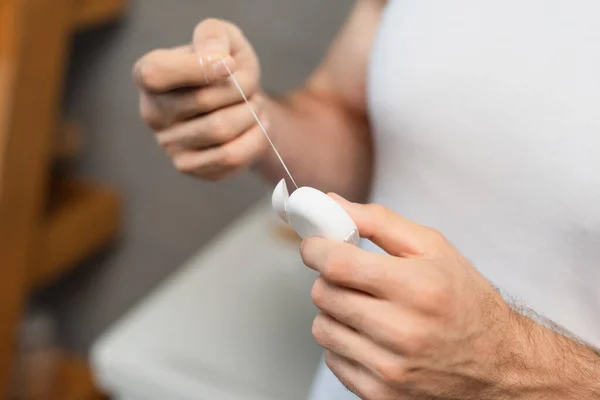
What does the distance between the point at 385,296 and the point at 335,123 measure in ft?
1.16

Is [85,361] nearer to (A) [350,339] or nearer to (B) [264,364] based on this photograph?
(B) [264,364]

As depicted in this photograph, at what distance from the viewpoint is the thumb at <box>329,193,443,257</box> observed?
35cm

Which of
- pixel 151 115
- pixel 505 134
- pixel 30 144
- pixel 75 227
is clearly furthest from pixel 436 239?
pixel 75 227

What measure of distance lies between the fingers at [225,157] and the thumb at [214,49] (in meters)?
0.05

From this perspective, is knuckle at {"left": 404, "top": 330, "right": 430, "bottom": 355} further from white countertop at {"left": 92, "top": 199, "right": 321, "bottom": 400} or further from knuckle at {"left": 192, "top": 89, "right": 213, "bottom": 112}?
white countertop at {"left": 92, "top": 199, "right": 321, "bottom": 400}

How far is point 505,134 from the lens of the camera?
0.46 m

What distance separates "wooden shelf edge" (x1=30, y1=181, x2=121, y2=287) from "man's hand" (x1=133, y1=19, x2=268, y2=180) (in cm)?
53

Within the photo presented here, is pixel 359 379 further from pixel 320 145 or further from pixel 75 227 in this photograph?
pixel 75 227

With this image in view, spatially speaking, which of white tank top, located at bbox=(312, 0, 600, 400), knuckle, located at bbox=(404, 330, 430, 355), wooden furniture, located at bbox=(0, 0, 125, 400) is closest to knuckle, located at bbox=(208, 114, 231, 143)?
white tank top, located at bbox=(312, 0, 600, 400)

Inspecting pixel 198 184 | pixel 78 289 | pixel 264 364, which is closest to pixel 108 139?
pixel 198 184

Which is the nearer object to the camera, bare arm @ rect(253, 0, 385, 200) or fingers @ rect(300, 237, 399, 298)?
fingers @ rect(300, 237, 399, 298)

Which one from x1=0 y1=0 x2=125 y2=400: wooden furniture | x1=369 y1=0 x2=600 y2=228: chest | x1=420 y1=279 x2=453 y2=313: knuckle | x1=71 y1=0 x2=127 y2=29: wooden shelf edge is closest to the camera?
x1=420 y1=279 x2=453 y2=313: knuckle

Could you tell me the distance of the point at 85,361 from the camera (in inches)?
47.6

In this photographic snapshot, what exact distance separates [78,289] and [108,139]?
32 cm
